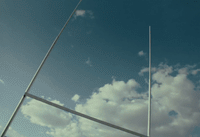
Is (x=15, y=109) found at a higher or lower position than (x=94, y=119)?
lower

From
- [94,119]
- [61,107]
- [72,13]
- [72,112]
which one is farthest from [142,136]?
[72,13]

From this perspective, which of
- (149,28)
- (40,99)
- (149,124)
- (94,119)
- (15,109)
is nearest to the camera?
(15,109)

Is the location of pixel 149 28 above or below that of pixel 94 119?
above

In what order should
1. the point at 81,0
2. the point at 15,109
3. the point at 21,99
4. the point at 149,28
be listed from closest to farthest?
the point at 15,109 < the point at 21,99 < the point at 81,0 < the point at 149,28

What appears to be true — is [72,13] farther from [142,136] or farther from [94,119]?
[142,136]

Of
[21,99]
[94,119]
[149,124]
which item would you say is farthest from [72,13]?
[149,124]

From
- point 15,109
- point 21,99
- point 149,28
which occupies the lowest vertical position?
point 15,109

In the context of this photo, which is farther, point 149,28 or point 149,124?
point 149,28

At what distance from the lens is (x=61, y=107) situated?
128 inches

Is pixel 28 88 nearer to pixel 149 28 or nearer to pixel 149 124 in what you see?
pixel 149 124

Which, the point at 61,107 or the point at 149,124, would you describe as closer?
the point at 61,107

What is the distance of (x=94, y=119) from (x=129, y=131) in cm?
103

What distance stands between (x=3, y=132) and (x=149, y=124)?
3.60 metres

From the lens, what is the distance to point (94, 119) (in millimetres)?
3461
